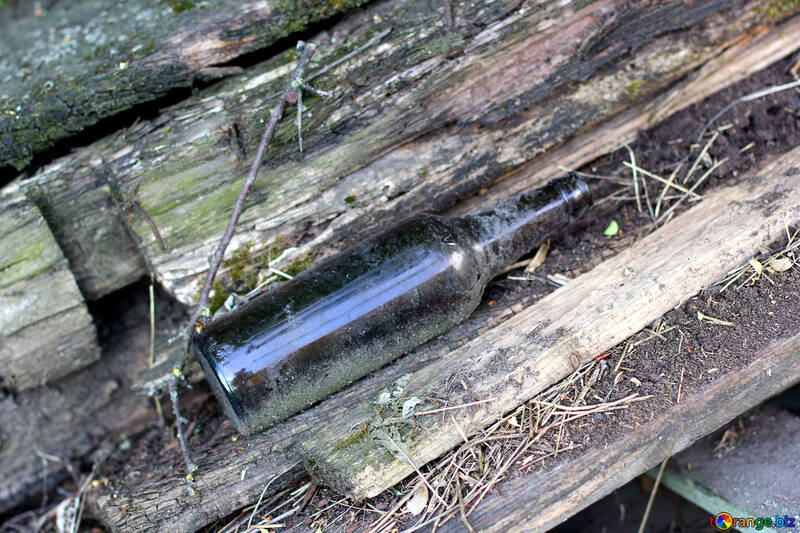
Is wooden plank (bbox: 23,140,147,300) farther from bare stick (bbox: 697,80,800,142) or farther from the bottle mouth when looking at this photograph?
bare stick (bbox: 697,80,800,142)

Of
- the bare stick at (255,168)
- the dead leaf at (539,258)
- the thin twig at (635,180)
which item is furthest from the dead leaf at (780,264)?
the bare stick at (255,168)

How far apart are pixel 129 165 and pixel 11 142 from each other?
1.58 feet

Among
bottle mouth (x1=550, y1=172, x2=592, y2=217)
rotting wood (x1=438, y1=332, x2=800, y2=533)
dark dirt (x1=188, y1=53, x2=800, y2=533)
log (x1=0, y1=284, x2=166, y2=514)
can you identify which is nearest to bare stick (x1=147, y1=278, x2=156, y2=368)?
log (x1=0, y1=284, x2=166, y2=514)

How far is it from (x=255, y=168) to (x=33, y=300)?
3.39 ft

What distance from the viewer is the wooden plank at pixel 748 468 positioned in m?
2.33

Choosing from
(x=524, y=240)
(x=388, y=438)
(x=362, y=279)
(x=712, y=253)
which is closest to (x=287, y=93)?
(x=362, y=279)

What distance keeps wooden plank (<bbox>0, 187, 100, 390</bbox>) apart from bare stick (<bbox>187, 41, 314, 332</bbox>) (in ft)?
1.90

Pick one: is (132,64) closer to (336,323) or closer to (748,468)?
(336,323)

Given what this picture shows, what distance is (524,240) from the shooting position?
246 cm

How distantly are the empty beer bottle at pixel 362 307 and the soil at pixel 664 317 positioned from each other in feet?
0.72

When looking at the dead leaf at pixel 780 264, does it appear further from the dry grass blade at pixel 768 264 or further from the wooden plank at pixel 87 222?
the wooden plank at pixel 87 222

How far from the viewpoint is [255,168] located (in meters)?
2.38

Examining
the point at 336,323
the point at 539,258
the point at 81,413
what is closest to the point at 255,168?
the point at 336,323

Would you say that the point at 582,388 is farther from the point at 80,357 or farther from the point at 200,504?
the point at 80,357
